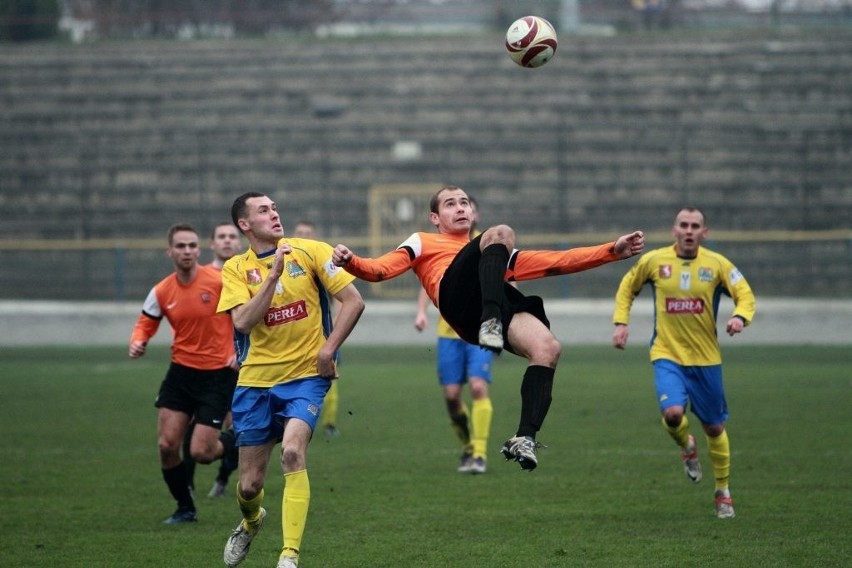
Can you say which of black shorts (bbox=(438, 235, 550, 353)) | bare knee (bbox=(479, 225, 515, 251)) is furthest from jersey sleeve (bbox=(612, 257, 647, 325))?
bare knee (bbox=(479, 225, 515, 251))

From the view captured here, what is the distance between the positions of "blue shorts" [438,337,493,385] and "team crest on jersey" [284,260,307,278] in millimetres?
4329

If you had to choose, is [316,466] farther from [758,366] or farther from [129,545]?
[758,366]

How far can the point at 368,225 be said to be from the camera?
2784 cm

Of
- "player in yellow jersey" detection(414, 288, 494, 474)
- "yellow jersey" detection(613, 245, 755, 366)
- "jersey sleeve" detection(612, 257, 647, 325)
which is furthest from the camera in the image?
"player in yellow jersey" detection(414, 288, 494, 474)

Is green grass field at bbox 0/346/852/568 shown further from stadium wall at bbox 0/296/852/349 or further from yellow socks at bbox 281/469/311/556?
stadium wall at bbox 0/296/852/349

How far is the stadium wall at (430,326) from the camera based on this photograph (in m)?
22.9

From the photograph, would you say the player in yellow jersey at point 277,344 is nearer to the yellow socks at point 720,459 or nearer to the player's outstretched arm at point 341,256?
the player's outstretched arm at point 341,256

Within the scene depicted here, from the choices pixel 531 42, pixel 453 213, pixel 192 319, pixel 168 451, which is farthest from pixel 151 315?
pixel 531 42

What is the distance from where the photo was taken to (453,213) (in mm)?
7773

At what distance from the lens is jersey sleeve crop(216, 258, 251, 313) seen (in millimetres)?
7242

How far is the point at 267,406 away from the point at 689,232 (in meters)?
4.08

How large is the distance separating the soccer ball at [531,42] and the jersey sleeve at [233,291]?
257 centimetres

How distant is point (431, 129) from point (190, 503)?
21245 millimetres

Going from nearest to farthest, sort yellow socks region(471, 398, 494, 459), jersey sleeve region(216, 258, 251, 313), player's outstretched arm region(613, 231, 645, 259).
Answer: player's outstretched arm region(613, 231, 645, 259) < jersey sleeve region(216, 258, 251, 313) < yellow socks region(471, 398, 494, 459)
